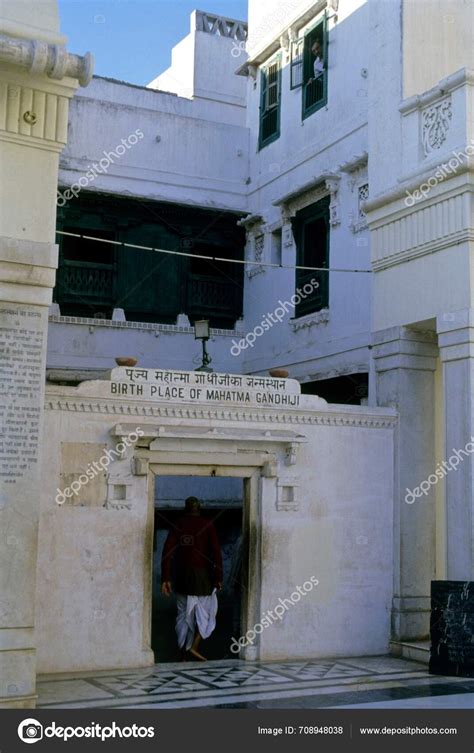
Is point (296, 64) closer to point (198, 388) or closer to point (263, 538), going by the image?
point (198, 388)

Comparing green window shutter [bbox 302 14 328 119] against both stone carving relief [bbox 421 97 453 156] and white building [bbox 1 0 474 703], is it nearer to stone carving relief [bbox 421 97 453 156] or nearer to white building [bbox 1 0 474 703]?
white building [bbox 1 0 474 703]

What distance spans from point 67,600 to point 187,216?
9.29m

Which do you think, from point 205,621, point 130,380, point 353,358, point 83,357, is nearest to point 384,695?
point 205,621

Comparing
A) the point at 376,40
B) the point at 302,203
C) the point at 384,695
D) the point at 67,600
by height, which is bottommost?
the point at 384,695

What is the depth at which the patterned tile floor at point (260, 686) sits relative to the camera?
9.63 m

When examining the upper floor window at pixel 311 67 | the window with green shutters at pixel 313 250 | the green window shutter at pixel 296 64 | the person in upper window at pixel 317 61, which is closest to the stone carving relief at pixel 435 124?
the window with green shutters at pixel 313 250

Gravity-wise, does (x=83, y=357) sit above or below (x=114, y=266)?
below

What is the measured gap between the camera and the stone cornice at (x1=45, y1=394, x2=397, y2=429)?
11336mm

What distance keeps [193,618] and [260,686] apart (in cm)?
189

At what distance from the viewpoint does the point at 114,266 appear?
17672 mm

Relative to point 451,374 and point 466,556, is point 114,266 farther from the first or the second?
point 466,556

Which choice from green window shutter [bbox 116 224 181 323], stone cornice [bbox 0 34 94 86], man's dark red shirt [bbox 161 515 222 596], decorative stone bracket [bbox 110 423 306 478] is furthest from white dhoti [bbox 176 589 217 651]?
green window shutter [bbox 116 224 181 323]

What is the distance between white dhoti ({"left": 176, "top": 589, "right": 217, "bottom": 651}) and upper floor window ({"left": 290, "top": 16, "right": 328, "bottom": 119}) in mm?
8944

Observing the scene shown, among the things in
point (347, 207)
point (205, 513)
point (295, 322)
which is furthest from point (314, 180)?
point (205, 513)
